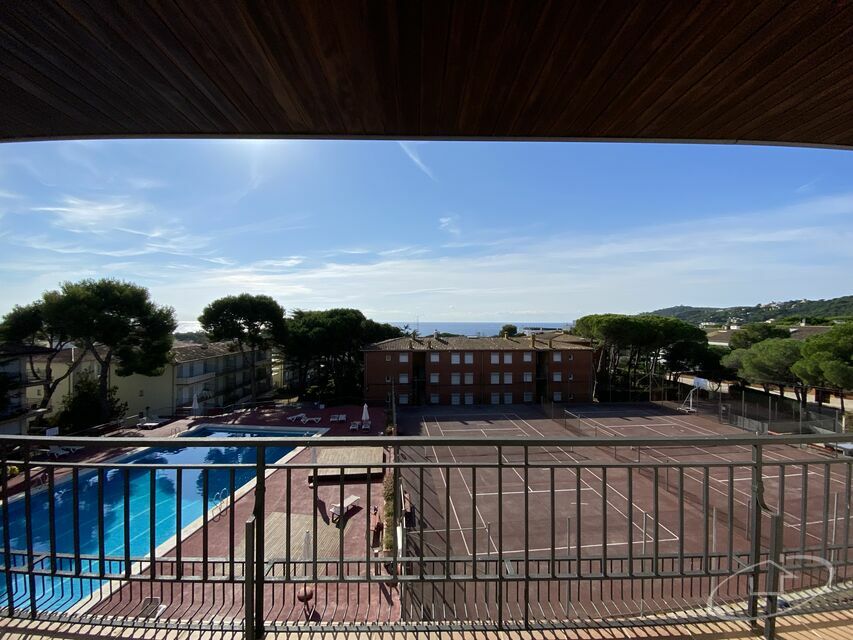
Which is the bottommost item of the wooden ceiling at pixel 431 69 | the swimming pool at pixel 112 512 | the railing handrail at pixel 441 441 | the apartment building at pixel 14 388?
the swimming pool at pixel 112 512

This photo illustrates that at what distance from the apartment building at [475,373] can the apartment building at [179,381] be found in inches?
380

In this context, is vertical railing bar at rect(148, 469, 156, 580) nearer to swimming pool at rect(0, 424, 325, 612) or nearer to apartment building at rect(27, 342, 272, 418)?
swimming pool at rect(0, 424, 325, 612)

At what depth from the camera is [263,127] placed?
2420 millimetres

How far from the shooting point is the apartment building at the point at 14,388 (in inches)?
480

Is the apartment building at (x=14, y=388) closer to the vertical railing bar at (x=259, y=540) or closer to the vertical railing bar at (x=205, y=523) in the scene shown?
the vertical railing bar at (x=205, y=523)

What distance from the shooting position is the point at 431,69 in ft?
6.41

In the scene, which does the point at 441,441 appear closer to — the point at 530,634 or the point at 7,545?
the point at 530,634

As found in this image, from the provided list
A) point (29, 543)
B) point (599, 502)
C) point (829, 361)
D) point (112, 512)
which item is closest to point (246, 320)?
point (112, 512)

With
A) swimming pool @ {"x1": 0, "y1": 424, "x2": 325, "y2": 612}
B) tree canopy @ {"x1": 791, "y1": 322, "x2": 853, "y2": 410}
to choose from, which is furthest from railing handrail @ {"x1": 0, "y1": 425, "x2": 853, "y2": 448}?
tree canopy @ {"x1": 791, "y1": 322, "x2": 853, "y2": 410}

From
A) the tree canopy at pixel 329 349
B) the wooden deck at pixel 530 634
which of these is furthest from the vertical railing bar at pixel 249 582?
the tree canopy at pixel 329 349

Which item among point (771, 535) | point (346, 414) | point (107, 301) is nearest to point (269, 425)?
point (346, 414)

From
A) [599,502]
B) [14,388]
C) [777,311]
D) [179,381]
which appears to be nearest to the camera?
[599,502]

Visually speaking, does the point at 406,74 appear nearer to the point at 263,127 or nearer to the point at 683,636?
the point at 263,127

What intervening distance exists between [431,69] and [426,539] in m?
7.58
